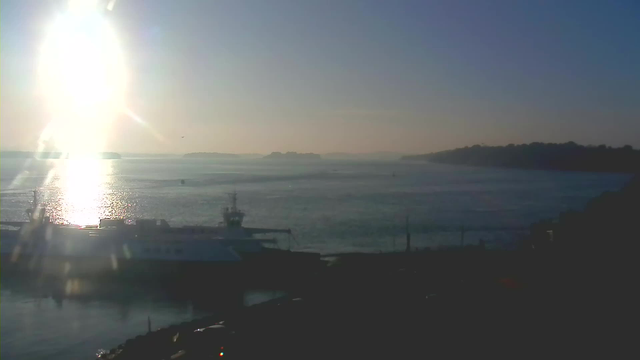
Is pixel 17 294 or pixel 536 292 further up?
pixel 536 292

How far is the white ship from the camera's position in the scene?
14.6m

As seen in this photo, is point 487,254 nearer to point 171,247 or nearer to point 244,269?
point 244,269

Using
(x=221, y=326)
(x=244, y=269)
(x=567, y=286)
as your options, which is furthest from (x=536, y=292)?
(x=244, y=269)

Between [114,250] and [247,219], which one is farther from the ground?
[114,250]

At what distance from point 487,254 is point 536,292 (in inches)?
250

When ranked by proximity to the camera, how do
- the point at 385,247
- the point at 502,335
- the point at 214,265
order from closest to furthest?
the point at 502,335, the point at 214,265, the point at 385,247

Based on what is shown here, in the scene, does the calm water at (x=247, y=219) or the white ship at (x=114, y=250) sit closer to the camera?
the calm water at (x=247, y=219)

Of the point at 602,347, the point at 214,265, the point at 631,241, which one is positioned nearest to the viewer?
the point at 602,347

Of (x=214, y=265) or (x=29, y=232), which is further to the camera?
(x=29, y=232)

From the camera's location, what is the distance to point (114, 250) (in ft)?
49.6

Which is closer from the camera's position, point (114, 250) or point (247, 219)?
point (114, 250)

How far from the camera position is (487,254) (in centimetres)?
1438

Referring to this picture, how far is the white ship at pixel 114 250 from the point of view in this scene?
14609 millimetres

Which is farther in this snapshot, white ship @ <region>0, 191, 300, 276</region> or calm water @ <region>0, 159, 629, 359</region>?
white ship @ <region>0, 191, 300, 276</region>
